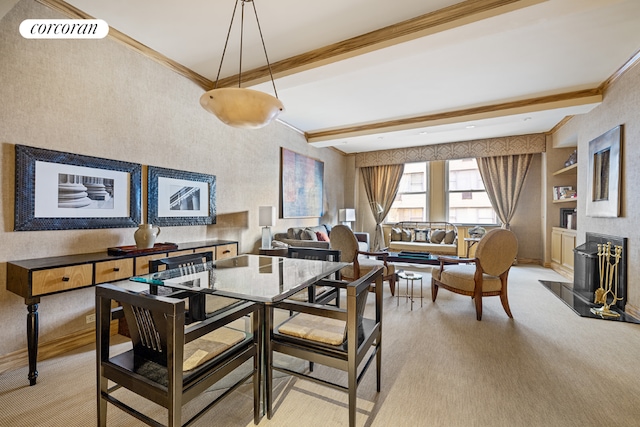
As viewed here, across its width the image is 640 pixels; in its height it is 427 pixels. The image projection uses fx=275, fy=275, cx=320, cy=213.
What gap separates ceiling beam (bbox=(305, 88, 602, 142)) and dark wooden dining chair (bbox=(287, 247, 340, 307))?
137 inches

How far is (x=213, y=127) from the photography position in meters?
3.74

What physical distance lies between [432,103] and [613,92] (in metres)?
2.18

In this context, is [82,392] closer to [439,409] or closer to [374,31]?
[439,409]

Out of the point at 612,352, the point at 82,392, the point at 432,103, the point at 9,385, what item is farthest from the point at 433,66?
the point at 9,385

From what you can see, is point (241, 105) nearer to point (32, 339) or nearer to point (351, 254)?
point (32, 339)

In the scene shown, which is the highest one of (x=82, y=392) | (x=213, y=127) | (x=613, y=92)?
(x=613, y=92)

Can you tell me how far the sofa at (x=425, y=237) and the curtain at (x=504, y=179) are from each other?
115 cm

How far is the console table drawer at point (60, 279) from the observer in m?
1.90

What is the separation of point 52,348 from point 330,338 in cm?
244

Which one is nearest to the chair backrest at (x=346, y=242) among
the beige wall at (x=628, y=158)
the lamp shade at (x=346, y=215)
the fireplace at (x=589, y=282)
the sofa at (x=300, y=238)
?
the sofa at (x=300, y=238)

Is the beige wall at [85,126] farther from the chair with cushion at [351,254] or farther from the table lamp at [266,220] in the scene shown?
the chair with cushion at [351,254]

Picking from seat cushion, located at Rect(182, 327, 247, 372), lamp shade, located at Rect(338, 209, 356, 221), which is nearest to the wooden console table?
seat cushion, located at Rect(182, 327, 247, 372)

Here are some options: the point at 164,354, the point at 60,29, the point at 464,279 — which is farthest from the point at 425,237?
the point at 60,29

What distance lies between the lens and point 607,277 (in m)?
3.47
